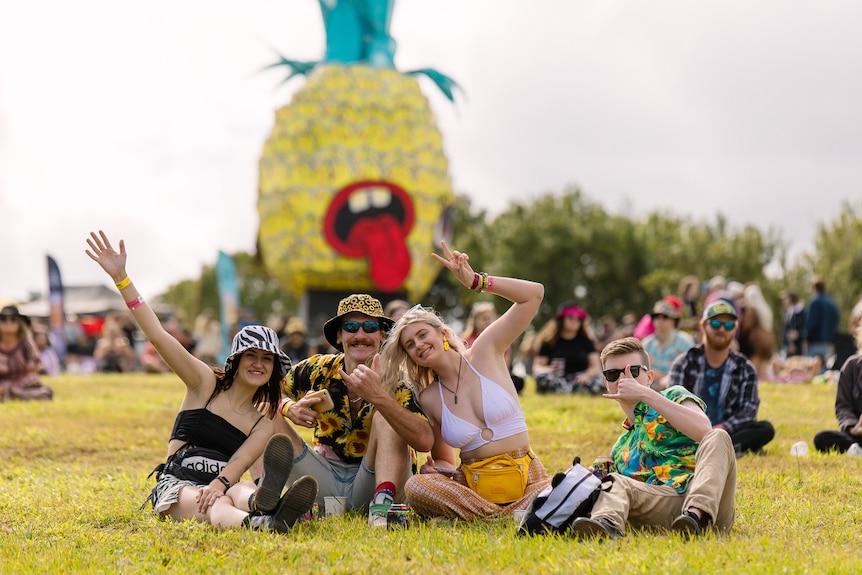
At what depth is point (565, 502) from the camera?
4.73m

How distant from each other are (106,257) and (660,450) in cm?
321

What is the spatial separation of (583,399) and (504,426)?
667 centimetres

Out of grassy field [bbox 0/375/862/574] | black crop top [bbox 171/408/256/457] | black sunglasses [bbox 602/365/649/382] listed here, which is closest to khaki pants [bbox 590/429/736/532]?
grassy field [bbox 0/375/862/574]

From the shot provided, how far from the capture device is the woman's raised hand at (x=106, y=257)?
5434 mm

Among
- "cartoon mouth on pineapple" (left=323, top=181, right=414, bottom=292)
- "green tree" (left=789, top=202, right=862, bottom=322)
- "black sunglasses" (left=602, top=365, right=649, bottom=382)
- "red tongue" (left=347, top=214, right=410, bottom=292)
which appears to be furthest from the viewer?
"green tree" (left=789, top=202, right=862, bottom=322)

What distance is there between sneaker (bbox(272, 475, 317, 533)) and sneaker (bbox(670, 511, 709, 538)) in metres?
1.79

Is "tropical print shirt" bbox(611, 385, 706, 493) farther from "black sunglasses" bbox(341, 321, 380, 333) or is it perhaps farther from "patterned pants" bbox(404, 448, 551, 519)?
"black sunglasses" bbox(341, 321, 380, 333)

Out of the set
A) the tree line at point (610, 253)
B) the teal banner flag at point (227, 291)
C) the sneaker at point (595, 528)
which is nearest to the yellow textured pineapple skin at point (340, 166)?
the teal banner flag at point (227, 291)

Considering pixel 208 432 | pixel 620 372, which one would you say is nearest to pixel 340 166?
pixel 208 432

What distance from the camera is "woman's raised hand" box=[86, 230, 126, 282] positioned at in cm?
543

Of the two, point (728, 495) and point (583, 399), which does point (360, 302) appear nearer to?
point (728, 495)

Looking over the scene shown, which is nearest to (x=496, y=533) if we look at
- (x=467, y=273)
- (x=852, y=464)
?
(x=467, y=273)

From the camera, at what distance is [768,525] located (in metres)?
5.16

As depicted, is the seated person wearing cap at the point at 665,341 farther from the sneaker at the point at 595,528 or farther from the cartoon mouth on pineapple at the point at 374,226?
the cartoon mouth on pineapple at the point at 374,226
